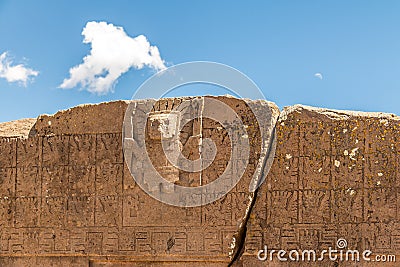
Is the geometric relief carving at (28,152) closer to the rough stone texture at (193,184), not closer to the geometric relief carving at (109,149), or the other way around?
the rough stone texture at (193,184)

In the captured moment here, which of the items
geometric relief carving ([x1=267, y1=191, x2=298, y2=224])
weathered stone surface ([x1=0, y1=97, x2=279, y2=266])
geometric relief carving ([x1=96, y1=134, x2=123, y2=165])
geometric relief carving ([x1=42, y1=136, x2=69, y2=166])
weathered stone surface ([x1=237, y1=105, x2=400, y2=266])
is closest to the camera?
weathered stone surface ([x1=237, y1=105, x2=400, y2=266])

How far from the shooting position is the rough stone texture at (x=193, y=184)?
21.7ft

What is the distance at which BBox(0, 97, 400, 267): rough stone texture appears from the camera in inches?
261

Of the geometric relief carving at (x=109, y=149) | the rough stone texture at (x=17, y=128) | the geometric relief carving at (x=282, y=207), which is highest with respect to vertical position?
the rough stone texture at (x=17, y=128)

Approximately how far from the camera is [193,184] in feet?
22.7

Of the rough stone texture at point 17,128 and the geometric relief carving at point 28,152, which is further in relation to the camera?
the rough stone texture at point 17,128

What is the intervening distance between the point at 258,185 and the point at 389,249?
1288 mm

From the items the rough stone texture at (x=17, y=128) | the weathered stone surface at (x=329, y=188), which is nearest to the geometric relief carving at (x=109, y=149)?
the rough stone texture at (x=17, y=128)

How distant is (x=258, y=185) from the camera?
6828mm

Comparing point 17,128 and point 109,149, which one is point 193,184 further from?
point 17,128

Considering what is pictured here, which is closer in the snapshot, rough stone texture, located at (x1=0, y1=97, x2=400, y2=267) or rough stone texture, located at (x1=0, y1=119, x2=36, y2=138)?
rough stone texture, located at (x1=0, y1=97, x2=400, y2=267)

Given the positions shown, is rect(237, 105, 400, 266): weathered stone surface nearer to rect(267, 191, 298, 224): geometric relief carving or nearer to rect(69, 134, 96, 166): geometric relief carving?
rect(267, 191, 298, 224): geometric relief carving

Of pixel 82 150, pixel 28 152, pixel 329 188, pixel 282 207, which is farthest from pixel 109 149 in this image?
pixel 329 188

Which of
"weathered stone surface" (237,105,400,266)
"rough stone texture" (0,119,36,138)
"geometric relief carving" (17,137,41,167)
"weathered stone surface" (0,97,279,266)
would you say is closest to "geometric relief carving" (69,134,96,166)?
"weathered stone surface" (0,97,279,266)
